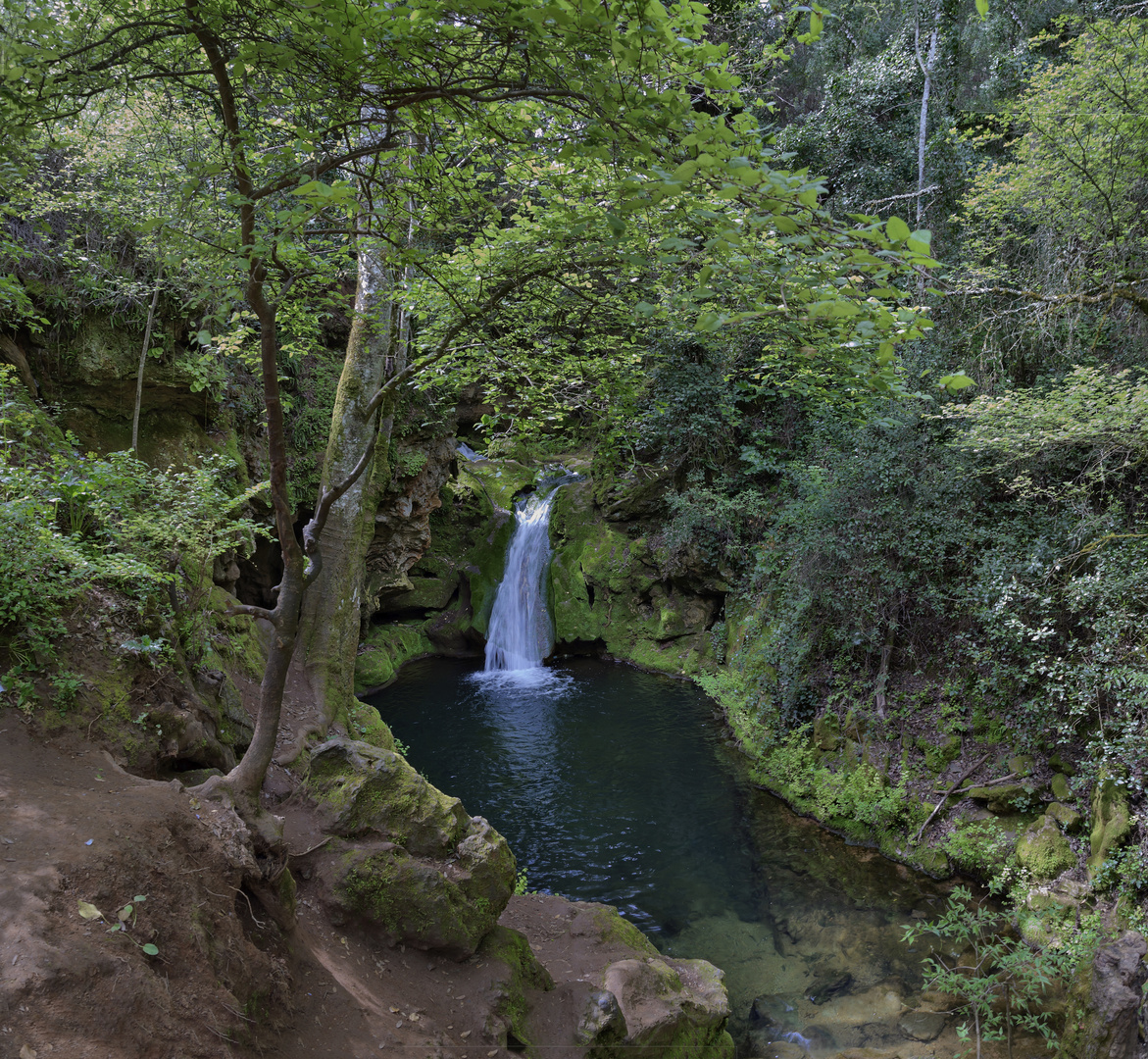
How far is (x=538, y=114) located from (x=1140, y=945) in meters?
7.07

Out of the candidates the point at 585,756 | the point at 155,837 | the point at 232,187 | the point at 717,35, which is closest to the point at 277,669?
the point at 155,837

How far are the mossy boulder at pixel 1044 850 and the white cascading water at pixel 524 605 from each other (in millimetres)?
10077

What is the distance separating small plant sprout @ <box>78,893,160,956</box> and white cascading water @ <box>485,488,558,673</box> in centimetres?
1216

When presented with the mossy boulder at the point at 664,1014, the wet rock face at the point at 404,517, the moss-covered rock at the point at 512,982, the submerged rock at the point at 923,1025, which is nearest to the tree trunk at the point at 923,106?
the wet rock face at the point at 404,517

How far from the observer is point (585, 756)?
10273 millimetres

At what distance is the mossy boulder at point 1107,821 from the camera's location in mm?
5879

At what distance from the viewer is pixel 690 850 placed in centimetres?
794

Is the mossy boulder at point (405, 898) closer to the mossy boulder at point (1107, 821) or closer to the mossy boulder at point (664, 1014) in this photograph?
the mossy boulder at point (664, 1014)

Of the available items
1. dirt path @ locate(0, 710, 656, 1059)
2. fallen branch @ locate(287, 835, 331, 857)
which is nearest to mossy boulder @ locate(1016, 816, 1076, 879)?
dirt path @ locate(0, 710, 656, 1059)

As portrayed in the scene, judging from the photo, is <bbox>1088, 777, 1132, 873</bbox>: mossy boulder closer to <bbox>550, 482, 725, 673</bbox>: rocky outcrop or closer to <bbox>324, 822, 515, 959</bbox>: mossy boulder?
<bbox>324, 822, 515, 959</bbox>: mossy boulder

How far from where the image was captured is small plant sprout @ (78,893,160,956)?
2.61 meters

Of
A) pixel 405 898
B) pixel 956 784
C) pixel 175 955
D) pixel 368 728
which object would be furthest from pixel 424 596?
pixel 175 955

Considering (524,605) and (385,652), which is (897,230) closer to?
(385,652)

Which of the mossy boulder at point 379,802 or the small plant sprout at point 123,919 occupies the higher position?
the small plant sprout at point 123,919
